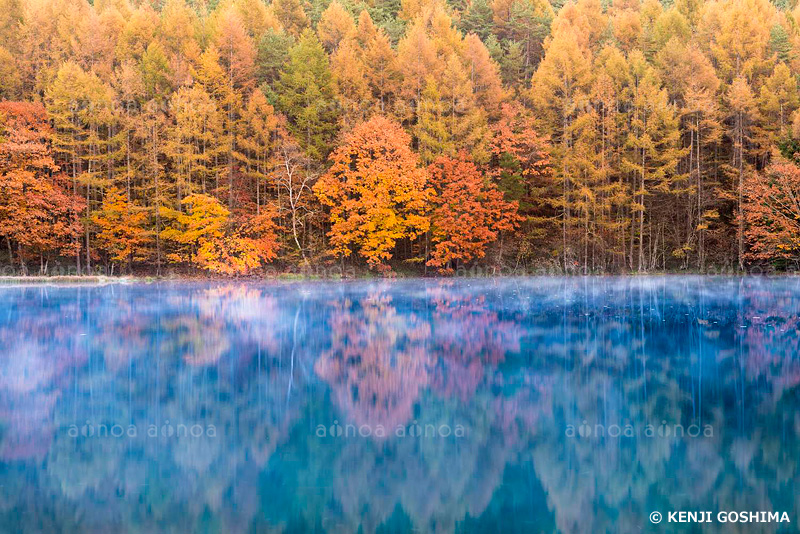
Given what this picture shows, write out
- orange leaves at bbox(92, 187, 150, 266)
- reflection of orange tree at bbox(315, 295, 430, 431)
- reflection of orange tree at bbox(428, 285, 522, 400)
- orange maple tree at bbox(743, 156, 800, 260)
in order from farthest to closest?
orange leaves at bbox(92, 187, 150, 266) < orange maple tree at bbox(743, 156, 800, 260) < reflection of orange tree at bbox(428, 285, 522, 400) < reflection of orange tree at bbox(315, 295, 430, 431)

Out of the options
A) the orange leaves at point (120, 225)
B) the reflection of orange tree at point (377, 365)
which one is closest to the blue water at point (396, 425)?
the reflection of orange tree at point (377, 365)

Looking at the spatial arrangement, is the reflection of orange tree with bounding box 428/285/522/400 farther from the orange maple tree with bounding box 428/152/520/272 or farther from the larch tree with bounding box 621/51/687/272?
the larch tree with bounding box 621/51/687/272

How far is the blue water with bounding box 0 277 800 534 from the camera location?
19.3 ft

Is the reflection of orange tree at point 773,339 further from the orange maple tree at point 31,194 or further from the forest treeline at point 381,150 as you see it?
the orange maple tree at point 31,194

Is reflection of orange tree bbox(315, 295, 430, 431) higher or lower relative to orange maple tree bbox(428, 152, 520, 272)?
lower

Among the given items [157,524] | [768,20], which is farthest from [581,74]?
[157,524]

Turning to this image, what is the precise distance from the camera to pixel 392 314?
20.7 metres

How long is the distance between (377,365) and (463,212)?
2800cm

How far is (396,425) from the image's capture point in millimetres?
8461

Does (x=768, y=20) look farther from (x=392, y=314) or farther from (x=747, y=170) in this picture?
(x=392, y=314)

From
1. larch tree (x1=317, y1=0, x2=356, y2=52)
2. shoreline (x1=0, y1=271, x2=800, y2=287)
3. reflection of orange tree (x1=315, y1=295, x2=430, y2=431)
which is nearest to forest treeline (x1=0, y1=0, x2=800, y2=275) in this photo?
shoreline (x1=0, y1=271, x2=800, y2=287)

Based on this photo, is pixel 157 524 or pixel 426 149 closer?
pixel 157 524

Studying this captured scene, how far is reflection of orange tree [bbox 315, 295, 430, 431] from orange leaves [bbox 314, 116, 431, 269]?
18603 millimetres

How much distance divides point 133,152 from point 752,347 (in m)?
36.7
